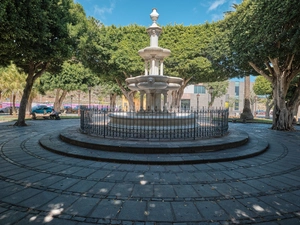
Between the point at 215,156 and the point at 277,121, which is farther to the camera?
the point at 277,121

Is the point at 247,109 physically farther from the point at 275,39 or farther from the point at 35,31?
the point at 35,31

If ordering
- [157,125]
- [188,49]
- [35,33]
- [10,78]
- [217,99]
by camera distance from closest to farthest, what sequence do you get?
[157,125], [35,33], [188,49], [10,78], [217,99]

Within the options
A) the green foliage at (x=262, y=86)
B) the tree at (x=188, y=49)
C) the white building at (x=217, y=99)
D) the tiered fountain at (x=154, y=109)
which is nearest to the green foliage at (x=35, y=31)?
the tiered fountain at (x=154, y=109)

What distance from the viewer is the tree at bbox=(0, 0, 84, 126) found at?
8520mm

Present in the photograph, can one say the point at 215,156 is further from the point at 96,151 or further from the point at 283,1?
the point at 283,1

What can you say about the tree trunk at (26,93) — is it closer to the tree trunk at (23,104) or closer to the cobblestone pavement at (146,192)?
the tree trunk at (23,104)

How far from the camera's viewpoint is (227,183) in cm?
447

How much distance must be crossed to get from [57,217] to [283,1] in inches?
524

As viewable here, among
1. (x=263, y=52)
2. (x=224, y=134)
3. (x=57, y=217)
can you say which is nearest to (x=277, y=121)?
(x=263, y=52)

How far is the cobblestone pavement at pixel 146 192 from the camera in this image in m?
3.11

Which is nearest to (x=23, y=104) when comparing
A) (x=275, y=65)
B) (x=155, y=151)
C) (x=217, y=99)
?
(x=155, y=151)

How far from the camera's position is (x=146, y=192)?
396cm

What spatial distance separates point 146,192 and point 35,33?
10.5 meters

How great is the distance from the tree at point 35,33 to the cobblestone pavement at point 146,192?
6227 mm
